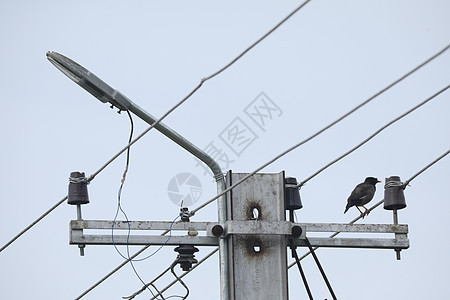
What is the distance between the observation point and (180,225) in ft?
28.0

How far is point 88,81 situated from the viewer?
8312 mm

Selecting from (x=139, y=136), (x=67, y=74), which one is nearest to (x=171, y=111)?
(x=139, y=136)

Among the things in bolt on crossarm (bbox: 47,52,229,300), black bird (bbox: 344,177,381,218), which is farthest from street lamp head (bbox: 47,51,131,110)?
black bird (bbox: 344,177,381,218)

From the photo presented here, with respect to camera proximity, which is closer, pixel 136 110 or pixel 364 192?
pixel 136 110

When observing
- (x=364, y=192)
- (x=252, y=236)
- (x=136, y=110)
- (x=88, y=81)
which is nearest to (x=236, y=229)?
(x=252, y=236)

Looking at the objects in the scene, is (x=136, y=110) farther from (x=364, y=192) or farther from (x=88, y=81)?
(x=364, y=192)

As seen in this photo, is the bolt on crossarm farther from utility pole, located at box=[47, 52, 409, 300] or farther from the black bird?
the black bird

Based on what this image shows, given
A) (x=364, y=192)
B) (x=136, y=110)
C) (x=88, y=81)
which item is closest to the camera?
(x=88, y=81)

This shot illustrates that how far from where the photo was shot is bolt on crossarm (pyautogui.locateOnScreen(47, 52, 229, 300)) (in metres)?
8.28

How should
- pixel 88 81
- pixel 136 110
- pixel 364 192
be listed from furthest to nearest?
pixel 364 192 → pixel 136 110 → pixel 88 81

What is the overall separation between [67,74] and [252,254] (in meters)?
2.04

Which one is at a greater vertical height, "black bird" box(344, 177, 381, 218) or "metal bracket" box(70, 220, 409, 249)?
"black bird" box(344, 177, 381, 218)

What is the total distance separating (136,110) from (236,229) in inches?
49.0

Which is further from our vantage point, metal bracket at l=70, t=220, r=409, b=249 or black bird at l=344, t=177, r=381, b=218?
black bird at l=344, t=177, r=381, b=218
